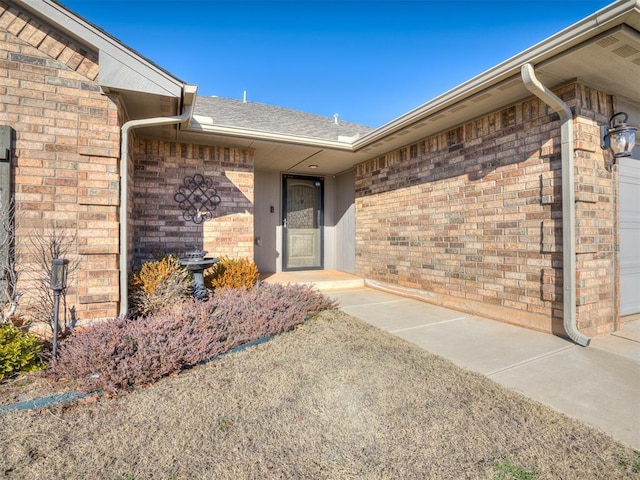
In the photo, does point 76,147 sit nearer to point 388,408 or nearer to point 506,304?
point 388,408

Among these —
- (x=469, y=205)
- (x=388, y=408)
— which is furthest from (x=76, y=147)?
(x=469, y=205)

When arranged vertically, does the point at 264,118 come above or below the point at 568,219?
above

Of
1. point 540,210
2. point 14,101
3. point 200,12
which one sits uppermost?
point 200,12

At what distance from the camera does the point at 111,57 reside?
316 cm

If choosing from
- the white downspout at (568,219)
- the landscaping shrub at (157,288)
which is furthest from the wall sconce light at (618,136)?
the landscaping shrub at (157,288)

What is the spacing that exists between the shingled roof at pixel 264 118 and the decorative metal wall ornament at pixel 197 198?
110cm

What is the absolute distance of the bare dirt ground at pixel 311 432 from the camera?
61.0 inches

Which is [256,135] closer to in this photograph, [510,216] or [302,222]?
[302,222]

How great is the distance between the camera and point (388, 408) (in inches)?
81.7

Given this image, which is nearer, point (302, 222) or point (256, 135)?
point (256, 135)

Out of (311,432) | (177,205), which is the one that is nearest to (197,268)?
(177,205)

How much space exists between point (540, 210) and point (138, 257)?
17.9ft

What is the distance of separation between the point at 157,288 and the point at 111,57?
2.48 metres

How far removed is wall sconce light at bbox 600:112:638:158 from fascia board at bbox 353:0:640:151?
1.25 meters
